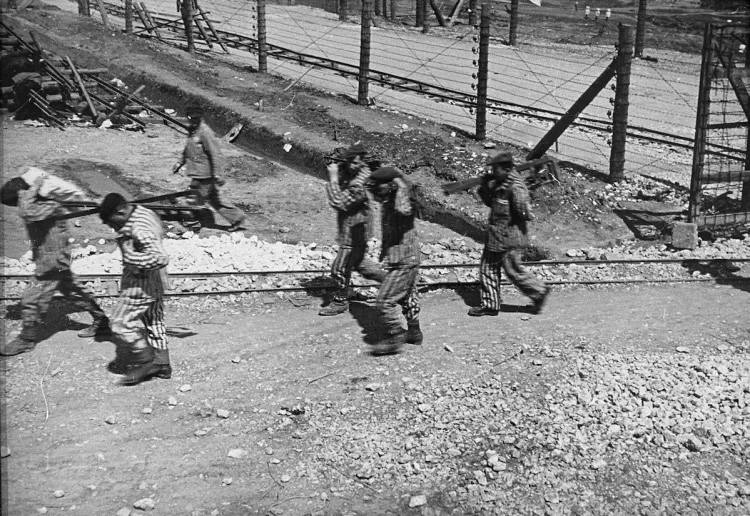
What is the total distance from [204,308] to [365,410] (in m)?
2.76

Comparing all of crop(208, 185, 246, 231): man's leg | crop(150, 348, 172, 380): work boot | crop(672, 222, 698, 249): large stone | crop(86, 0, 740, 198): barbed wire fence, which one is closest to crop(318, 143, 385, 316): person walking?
crop(150, 348, 172, 380): work boot

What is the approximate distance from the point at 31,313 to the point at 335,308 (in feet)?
9.93

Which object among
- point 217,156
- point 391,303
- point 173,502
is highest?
point 217,156

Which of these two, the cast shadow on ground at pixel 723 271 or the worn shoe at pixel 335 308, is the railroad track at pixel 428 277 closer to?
the cast shadow on ground at pixel 723 271

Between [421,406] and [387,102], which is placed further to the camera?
[387,102]

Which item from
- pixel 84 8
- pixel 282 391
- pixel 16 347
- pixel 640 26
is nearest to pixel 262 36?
pixel 84 8

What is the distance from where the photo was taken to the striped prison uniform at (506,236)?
8.64 metres

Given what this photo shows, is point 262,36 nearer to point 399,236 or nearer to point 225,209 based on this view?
point 225,209

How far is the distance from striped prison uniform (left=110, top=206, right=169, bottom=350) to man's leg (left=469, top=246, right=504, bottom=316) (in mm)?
3448

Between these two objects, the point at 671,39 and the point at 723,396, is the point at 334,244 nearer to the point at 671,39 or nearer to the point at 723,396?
the point at 723,396

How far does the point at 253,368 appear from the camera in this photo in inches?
301

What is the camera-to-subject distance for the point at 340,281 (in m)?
8.86

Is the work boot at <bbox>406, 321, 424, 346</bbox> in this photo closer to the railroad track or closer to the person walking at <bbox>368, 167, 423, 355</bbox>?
the person walking at <bbox>368, 167, 423, 355</bbox>

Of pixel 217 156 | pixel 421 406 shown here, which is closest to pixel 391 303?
pixel 421 406
